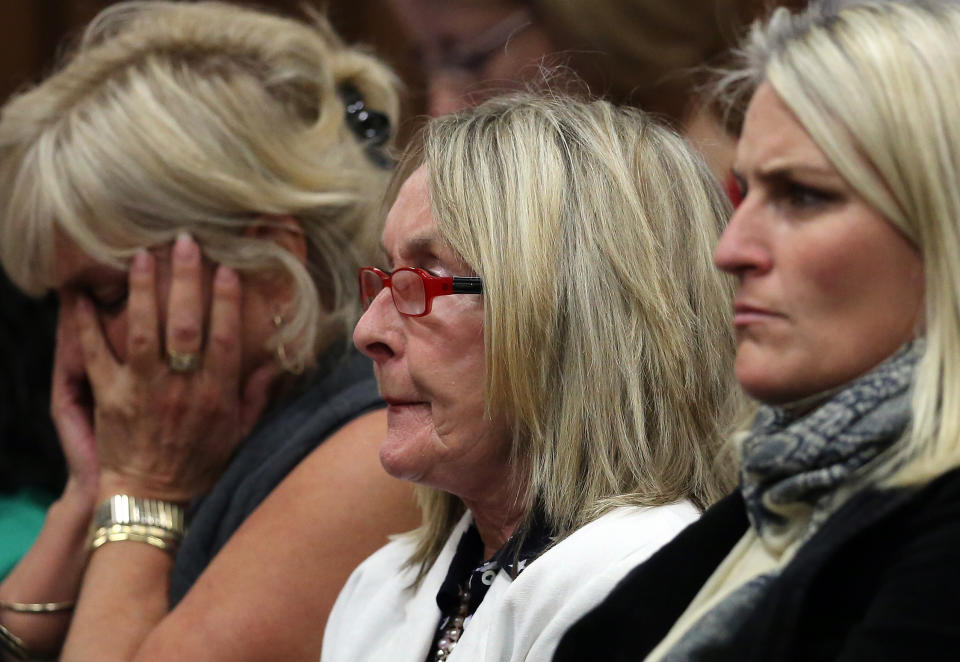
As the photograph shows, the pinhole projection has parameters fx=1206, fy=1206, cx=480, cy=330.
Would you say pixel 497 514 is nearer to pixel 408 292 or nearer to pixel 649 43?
pixel 408 292

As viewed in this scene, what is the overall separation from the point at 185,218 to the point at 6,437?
96cm

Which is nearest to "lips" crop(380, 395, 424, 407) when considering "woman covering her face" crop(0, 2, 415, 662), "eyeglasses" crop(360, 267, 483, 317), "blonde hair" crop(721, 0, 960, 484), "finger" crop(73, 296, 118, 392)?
"eyeglasses" crop(360, 267, 483, 317)

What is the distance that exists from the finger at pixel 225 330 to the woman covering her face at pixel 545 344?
708 millimetres

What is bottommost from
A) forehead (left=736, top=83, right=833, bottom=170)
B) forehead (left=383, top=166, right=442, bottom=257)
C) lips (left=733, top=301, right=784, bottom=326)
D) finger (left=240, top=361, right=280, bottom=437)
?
finger (left=240, top=361, right=280, bottom=437)

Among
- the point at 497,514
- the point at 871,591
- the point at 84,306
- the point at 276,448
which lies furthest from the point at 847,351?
the point at 84,306

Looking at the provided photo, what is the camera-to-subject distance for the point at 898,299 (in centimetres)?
101

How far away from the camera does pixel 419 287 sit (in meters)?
1.53

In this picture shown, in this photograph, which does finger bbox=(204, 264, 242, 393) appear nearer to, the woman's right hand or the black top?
the black top

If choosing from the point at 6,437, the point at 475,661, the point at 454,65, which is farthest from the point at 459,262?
A: the point at 6,437

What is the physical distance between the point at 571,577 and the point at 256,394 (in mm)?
1139

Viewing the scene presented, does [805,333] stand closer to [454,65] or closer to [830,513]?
[830,513]

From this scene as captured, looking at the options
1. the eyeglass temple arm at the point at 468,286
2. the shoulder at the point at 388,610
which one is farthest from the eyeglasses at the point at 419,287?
the shoulder at the point at 388,610

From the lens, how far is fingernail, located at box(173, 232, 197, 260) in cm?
224

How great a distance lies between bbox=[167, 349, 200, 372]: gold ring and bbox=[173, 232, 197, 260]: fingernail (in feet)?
0.61
